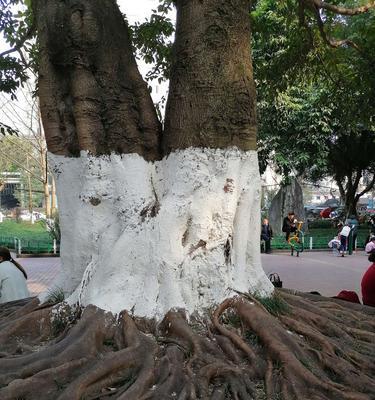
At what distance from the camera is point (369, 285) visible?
564 cm

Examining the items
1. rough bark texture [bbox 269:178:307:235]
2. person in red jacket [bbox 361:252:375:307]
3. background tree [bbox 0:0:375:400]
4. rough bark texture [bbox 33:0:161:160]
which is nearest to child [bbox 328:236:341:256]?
rough bark texture [bbox 269:178:307:235]

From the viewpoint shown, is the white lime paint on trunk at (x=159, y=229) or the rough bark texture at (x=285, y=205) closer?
the white lime paint on trunk at (x=159, y=229)

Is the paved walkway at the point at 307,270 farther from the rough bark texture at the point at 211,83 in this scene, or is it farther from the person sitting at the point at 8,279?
the rough bark texture at the point at 211,83

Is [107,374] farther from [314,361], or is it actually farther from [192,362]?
[314,361]

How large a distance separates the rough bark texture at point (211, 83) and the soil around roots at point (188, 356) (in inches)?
50.1

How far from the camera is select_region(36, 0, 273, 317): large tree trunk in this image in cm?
388

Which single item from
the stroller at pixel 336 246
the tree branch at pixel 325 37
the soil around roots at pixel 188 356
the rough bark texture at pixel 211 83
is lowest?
the stroller at pixel 336 246

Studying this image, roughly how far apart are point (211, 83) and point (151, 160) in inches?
30.3

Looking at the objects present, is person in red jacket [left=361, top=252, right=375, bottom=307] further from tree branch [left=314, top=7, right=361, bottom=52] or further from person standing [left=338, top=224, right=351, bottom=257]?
person standing [left=338, top=224, right=351, bottom=257]

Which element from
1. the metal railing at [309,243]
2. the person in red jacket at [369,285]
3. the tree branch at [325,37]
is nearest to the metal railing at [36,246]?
the metal railing at [309,243]

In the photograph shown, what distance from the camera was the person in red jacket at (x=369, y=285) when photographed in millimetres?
5559

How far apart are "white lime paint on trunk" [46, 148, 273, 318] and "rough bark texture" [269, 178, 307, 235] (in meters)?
21.3

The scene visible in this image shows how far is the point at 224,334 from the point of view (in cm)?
368

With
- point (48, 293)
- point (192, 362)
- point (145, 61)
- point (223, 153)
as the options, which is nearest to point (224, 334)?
point (192, 362)
